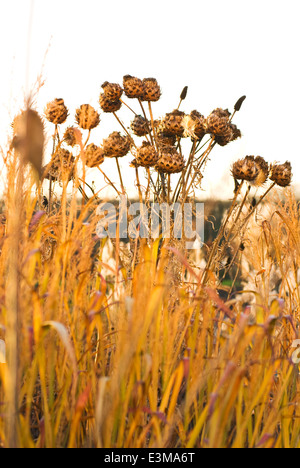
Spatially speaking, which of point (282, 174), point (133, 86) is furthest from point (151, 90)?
point (282, 174)

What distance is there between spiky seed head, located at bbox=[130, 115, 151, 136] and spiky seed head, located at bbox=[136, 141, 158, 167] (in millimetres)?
425

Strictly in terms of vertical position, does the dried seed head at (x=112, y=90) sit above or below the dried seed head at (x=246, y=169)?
above

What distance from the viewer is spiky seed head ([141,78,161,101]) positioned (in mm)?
2898

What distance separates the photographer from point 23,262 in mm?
1475

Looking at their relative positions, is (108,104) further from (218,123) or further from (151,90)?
(218,123)

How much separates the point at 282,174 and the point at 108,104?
1.05 meters

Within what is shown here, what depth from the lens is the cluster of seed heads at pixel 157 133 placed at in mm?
2615

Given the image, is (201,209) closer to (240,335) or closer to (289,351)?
(289,351)

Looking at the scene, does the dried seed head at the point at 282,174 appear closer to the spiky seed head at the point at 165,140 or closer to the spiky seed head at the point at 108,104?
the spiky seed head at the point at 165,140
